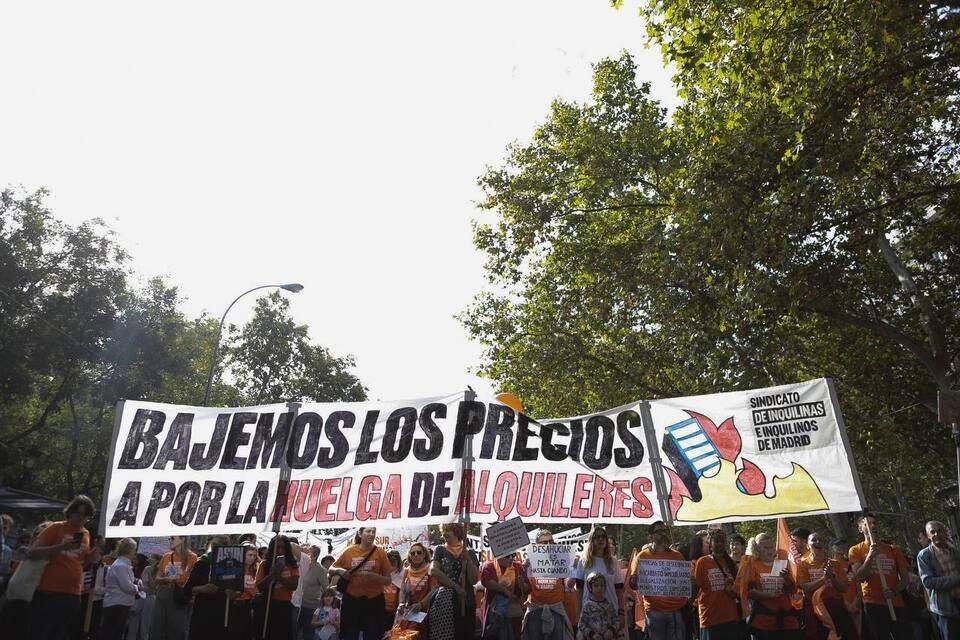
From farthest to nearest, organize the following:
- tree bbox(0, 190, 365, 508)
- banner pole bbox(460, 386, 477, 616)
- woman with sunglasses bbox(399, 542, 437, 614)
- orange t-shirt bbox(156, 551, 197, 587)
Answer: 1. tree bbox(0, 190, 365, 508)
2. orange t-shirt bbox(156, 551, 197, 587)
3. woman with sunglasses bbox(399, 542, 437, 614)
4. banner pole bbox(460, 386, 477, 616)

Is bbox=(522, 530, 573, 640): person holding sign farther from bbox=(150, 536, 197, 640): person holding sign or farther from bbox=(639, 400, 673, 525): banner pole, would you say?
bbox=(150, 536, 197, 640): person holding sign

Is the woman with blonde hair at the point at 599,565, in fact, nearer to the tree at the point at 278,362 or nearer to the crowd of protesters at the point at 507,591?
the crowd of protesters at the point at 507,591

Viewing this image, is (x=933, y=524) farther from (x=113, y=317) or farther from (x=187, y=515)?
(x=113, y=317)

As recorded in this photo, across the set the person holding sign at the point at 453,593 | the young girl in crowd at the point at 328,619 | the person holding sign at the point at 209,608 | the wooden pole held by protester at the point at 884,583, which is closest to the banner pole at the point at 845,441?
the wooden pole held by protester at the point at 884,583

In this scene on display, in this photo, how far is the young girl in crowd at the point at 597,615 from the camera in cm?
975

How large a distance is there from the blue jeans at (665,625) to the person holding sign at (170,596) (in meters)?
6.70

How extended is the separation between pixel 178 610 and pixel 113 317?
87.0ft

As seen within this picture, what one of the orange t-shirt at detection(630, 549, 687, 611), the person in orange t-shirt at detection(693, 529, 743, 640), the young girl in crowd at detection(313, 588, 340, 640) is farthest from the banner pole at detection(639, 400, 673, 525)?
the young girl in crowd at detection(313, 588, 340, 640)

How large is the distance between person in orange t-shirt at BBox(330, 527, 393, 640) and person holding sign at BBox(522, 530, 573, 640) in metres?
1.83

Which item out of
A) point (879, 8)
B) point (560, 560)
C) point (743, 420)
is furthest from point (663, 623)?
point (879, 8)

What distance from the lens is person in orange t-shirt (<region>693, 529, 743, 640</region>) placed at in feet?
29.7

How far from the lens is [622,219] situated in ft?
76.2

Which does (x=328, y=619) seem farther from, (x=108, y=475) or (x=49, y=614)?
(x=49, y=614)

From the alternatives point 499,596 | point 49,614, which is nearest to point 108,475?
point 49,614
